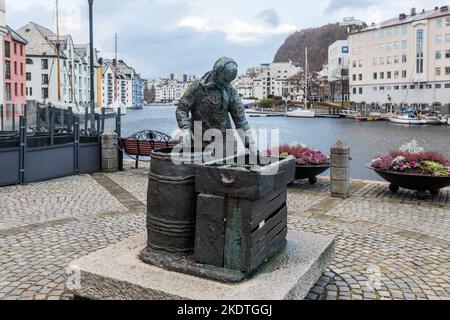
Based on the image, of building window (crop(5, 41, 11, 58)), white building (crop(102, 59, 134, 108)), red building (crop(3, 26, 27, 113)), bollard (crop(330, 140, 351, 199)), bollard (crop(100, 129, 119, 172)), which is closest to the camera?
A: bollard (crop(330, 140, 351, 199))

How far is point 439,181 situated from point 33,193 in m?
8.77

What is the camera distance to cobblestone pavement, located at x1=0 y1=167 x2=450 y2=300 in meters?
5.47

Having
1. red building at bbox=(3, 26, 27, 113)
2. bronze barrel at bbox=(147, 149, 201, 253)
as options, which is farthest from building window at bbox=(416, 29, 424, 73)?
bronze barrel at bbox=(147, 149, 201, 253)

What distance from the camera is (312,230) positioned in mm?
8008

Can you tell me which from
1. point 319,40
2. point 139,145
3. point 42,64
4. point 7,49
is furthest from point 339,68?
point 139,145

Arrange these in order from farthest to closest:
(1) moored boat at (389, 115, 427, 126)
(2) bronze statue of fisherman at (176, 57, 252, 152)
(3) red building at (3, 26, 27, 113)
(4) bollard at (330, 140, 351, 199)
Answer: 1. (1) moored boat at (389, 115, 427, 126)
2. (3) red building at (3, 26, 27, 113)
3. (4) bollard at (330, 140, 351, 199)
4. (2) bronze statue of fisherman at (176, 57, 252, 152)

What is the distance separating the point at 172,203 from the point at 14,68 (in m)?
65.0

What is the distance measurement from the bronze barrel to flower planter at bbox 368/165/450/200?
6925 mm

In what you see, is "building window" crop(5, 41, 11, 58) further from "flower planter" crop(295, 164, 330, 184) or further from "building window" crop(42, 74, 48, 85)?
"flower planter" crop(295, 164, 330, 184)

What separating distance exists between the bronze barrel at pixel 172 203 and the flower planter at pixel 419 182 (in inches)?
273

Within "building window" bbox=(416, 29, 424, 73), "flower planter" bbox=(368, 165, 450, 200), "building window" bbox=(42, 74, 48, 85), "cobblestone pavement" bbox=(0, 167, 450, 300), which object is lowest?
"cobblestone pavement" bbox=(0, 167, 450, 300)

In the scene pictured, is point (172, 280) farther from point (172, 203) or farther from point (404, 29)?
point (404, 29)

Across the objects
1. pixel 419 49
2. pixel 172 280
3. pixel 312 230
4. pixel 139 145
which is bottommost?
pixel 312 230
